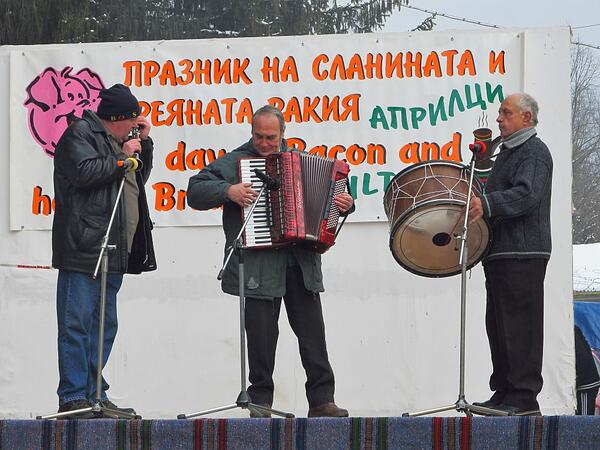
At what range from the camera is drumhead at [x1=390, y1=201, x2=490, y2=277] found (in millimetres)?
5160

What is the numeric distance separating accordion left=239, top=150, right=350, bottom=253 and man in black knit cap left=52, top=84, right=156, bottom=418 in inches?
23.5

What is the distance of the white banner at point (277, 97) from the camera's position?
23.1ft

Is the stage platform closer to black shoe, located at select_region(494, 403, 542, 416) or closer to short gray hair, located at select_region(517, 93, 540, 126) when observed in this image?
black shoe, located at select_region(494, 403, 542, 416)

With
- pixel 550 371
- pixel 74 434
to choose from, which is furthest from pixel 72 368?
pixel 550 371

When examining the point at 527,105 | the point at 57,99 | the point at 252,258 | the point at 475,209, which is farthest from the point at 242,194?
the point at 57,99

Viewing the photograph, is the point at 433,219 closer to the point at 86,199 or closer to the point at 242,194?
the point at 242,194

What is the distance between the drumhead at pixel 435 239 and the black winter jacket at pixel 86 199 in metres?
1.33

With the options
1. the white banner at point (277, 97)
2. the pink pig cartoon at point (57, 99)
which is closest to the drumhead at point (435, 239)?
the white banner at point (277, 97)

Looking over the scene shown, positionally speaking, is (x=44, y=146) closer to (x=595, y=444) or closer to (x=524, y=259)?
(x=524, y=259)

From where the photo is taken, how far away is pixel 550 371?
22.6ft

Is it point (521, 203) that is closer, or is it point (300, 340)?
point (521, 203)

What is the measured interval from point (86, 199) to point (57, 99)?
2.01m

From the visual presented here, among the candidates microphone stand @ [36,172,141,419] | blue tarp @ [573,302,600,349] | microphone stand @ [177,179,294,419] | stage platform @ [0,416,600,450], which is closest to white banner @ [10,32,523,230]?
microphone stand @ [177,179,294,419]

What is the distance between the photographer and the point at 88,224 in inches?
210
